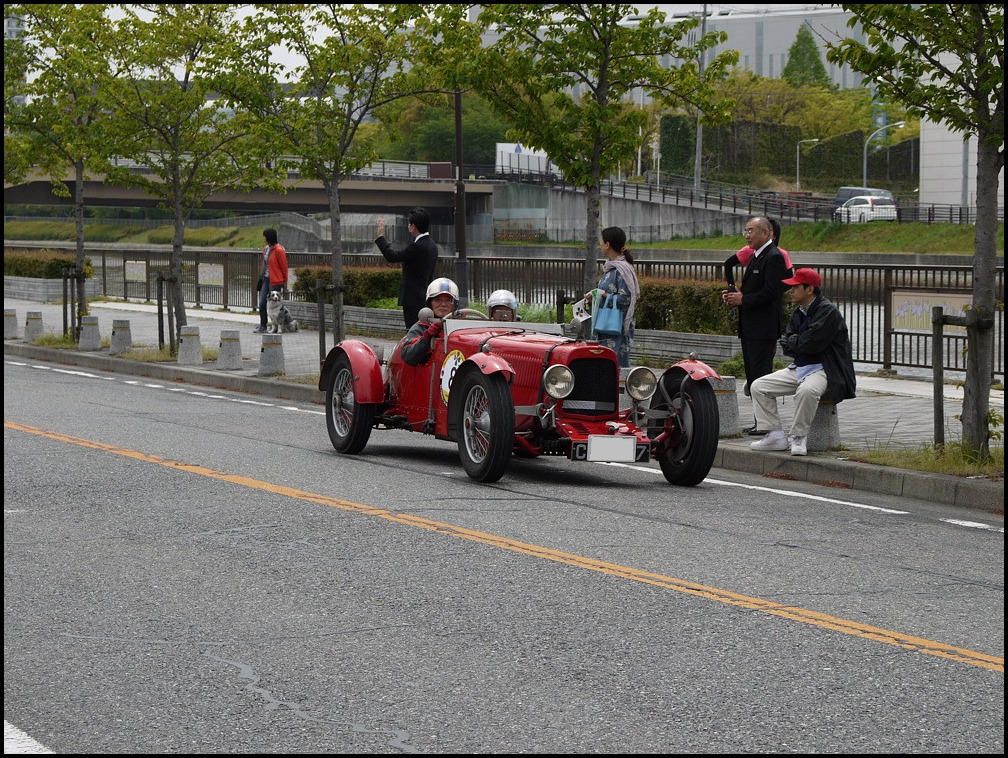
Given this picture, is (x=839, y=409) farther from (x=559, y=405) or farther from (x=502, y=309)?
(x=559, y=405)

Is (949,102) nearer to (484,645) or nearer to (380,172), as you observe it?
(484,645)

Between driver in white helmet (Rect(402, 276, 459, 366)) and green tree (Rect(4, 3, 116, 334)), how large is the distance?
14045 millimetres

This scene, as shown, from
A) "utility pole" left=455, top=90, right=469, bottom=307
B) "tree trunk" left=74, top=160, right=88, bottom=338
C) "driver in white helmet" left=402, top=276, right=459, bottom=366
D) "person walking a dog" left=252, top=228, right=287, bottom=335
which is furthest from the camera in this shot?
"utility pole" left=455, top=90, right=469, bottom=307

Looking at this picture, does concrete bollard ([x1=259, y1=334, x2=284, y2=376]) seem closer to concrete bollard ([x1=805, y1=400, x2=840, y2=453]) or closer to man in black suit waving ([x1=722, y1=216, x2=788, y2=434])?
man in black suit waving ([x1=722, y1=216, x2=788, y2=434])

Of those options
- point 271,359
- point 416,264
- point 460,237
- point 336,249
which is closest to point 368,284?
point 460,237

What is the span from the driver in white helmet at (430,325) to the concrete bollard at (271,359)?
738cm

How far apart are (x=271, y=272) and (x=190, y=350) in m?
6.05

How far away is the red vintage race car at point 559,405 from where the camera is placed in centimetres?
1085

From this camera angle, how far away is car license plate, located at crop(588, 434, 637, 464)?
1077 centimetres

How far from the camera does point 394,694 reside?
18.5ft

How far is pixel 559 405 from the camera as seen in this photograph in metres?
11.2

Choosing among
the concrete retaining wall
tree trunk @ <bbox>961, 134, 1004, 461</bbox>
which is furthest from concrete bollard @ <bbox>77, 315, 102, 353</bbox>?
the concrete retaining wall

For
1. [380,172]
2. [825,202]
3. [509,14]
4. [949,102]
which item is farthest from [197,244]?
[949,102]

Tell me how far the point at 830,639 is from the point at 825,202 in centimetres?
7368
